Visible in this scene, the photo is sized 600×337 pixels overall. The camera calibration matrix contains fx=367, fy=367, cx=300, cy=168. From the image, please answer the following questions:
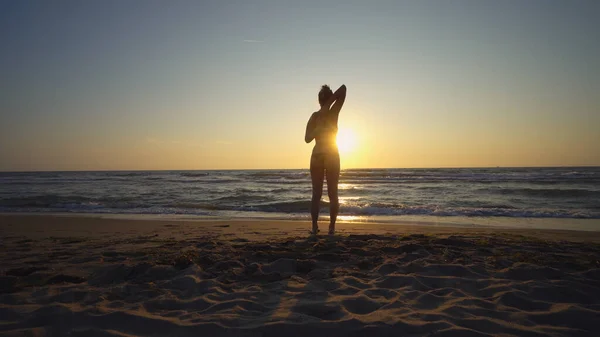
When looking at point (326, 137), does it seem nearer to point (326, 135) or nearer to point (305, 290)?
point (326, 135)

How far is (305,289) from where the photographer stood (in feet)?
8.97

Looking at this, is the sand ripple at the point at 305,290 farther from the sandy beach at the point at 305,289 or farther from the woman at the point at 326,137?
the woman at the point at 326,137

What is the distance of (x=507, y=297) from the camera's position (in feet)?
8.22

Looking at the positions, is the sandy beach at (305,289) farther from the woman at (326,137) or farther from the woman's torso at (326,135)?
the woman's torso at (326,135)

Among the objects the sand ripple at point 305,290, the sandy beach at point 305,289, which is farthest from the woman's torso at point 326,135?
the sand ripple at point 305,290

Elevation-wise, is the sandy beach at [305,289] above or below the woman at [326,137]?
below

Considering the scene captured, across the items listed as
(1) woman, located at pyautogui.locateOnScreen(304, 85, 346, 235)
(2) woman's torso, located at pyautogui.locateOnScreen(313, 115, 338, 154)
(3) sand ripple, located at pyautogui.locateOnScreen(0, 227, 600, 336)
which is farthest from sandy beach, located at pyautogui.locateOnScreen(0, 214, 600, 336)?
(2) woman's torso, located at pyautogui.locateOnScreen(313, 115, 338, 154)

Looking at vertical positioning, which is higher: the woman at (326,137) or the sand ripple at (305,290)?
the woman at (326,137)

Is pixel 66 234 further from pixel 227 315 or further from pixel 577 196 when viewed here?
pixel 577 196

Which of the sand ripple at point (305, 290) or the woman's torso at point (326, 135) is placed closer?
the sand ripple at point (305, 290)

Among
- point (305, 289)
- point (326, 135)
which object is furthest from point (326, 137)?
point (305, 289)

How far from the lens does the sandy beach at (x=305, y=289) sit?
2.08 meters

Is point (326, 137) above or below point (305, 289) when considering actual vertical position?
above

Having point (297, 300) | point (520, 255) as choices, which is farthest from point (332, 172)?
point (297, 300)
